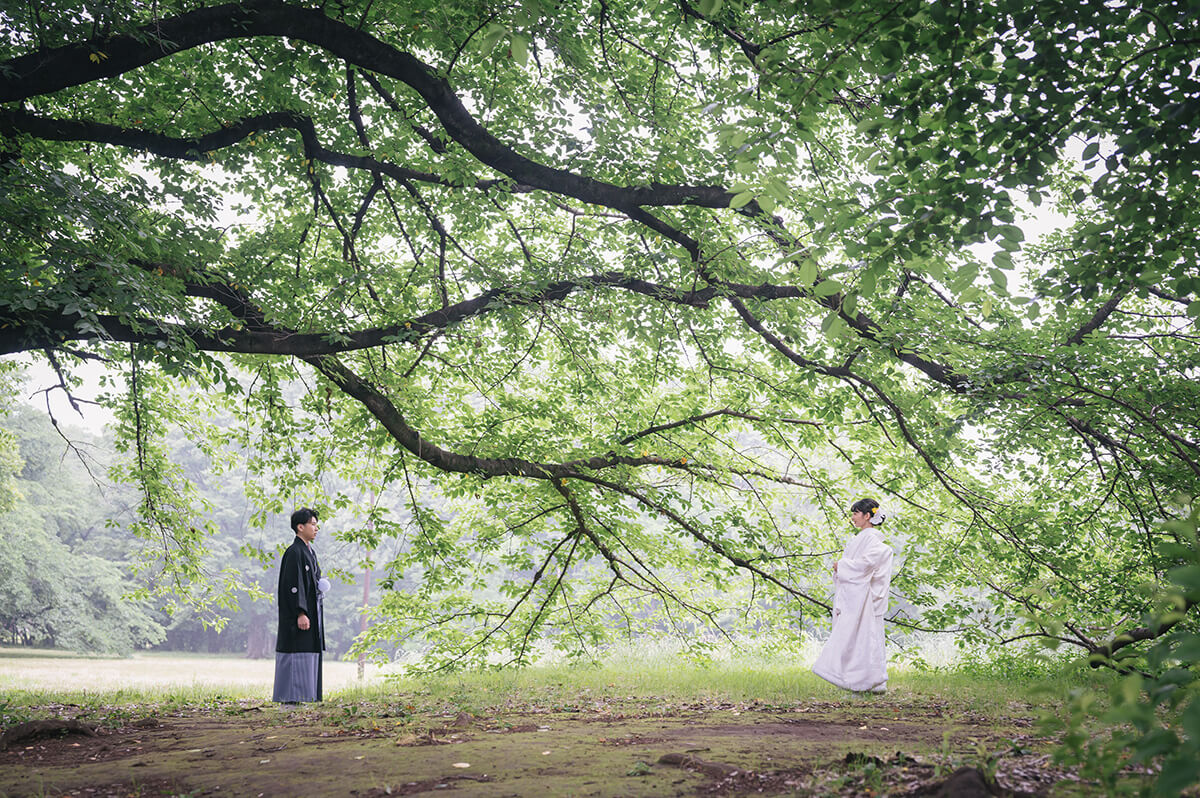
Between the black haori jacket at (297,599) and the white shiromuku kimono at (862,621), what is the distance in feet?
18.5

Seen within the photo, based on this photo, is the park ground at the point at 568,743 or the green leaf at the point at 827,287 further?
the park ground at the point at 568,743

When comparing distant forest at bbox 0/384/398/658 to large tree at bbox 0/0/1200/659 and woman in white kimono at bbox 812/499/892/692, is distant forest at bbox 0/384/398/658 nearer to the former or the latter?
large tree at bbox 0/0/1200/659

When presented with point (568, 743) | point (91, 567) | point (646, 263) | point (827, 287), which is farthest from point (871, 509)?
point (91, 567)

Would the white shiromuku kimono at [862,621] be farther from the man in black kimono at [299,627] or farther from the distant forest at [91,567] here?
the distant forest at [91,567]

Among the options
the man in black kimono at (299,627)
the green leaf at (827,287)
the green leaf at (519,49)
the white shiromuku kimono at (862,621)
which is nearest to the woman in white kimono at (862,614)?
the white shiromuku kimono at (862,621)

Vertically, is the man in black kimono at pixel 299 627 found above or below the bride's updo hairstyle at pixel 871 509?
below

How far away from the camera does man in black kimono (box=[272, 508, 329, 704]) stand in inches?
334

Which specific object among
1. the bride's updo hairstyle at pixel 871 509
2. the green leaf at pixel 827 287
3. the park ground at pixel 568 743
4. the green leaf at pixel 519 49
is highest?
the green leaf at pixel 519 49

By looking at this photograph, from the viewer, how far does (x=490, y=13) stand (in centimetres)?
674

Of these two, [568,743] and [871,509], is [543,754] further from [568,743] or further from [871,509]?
[871,509]

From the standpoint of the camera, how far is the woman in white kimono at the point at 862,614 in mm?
7801

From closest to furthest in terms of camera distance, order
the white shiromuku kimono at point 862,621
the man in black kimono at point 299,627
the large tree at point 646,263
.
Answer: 1. the large tree at point 646,263
2. the white shiromuku kimono at point 862,621
3. the man in black kimono at point 299,627

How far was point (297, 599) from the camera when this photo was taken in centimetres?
851

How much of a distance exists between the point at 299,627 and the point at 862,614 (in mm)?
6147
